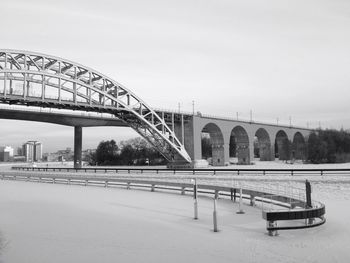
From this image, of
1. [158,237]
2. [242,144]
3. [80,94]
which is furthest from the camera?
[242,144]

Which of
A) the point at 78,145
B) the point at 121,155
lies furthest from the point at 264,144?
the point at 78,145

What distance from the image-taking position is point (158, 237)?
1095 cm

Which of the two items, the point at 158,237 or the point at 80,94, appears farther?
the point at 80,94

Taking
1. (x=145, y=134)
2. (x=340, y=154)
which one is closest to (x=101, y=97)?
(x=145, y=134)

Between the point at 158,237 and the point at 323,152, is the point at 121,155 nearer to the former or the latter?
the point at 323,152

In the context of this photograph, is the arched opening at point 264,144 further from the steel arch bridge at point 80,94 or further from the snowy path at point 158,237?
the snowy path at point 158,237

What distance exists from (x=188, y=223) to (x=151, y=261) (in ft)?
16.3

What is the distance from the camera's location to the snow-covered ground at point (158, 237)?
8758mm

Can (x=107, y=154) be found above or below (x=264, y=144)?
below

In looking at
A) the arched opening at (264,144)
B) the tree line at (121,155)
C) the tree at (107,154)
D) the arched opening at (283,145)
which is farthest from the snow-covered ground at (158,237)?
the tree at (107,154)

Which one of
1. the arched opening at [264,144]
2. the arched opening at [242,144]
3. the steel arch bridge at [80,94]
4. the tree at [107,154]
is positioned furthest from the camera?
the tree at [107,154]

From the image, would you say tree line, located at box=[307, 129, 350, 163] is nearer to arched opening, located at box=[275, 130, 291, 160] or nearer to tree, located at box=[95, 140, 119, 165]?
arched opening, located at box=[275, 130, 291, 160]

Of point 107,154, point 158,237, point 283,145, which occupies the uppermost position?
point 283,145

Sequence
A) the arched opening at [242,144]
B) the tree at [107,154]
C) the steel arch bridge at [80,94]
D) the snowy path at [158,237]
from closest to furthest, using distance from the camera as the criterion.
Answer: the snowy path at [158,237], the steel arch bridge at [80,94], the arched opening at [242,144], the tree at [107,154]
